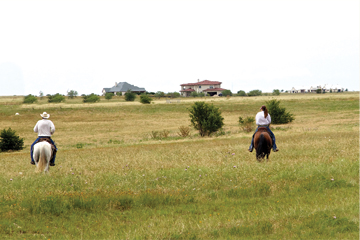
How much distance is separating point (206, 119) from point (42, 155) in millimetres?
28323

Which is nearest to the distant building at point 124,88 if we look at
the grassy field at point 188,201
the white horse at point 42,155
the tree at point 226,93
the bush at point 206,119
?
the tree at point 226,93

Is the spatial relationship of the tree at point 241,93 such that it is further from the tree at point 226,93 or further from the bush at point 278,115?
the bush at point 278,115

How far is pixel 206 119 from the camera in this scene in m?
39.6

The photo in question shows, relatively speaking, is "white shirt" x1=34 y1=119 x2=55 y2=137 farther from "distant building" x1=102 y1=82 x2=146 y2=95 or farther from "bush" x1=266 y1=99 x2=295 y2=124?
"distant building" x1=102 y1=82 x2=146 y2=95

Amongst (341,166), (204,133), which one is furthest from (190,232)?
(204,133)

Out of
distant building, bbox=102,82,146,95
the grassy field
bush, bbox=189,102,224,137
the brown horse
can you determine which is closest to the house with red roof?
distant building, bbox=102,82,146,95

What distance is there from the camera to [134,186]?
32.4 feet

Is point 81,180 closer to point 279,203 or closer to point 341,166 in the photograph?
point 279,203

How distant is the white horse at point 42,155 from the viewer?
40.5ft

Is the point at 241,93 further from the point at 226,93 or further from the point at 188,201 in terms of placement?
the point at 188,201

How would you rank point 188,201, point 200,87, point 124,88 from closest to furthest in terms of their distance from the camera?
1. point 188,201
2. point 124,88
3. point 200,87

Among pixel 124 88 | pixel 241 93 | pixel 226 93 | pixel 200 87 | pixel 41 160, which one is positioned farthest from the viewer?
pixel 200 87

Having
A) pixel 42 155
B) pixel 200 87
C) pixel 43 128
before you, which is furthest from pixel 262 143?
pixel 200 87

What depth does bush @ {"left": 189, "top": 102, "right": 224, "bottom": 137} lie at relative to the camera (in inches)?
1531
